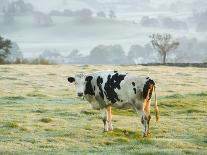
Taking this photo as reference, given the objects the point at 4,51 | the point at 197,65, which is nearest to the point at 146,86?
the point at 197,65

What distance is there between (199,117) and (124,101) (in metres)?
8.08

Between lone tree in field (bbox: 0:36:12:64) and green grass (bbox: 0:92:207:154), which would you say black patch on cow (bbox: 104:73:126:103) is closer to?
green grass (bbox: 0:92:207:154)

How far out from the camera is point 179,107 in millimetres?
32188

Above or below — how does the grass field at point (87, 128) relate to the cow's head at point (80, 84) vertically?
below

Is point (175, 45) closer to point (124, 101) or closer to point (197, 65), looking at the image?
point (197, 65)

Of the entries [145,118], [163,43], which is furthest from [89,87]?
[163,43]

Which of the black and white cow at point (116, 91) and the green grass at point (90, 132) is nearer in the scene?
the green grass at point (90, 132)

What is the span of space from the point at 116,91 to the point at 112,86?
1.02ft

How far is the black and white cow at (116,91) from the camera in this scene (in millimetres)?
20688

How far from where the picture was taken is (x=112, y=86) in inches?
847

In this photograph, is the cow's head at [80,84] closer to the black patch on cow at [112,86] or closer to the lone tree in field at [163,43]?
the black patch on cow at [112,86]

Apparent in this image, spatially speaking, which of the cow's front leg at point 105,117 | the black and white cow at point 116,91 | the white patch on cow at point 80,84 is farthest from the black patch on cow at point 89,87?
the cow's front leg at point 105,117

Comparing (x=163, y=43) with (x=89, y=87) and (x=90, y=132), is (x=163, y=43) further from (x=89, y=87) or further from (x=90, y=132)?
(x=90, y=132)

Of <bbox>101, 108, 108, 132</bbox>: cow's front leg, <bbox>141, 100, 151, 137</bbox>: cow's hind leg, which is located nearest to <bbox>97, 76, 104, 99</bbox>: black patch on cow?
<bbox>101, 108, 108, 132</bbox>: cow's front leg
